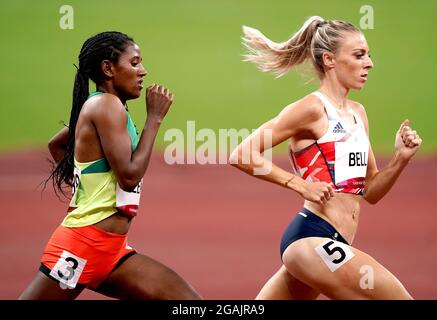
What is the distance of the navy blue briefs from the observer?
391 centimetres

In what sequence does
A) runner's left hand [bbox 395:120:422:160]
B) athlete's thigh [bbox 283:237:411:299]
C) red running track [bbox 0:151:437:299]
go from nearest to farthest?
athlete's thigh [bbox 283:237:411:299]
runner's left hand [bbox 395:120:422:160]
red running track [bbox 0:151:437:299]

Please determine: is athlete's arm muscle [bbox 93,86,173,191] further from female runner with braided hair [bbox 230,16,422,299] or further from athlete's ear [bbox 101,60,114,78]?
female runner with braided hair [bbox 230,16,422,299]

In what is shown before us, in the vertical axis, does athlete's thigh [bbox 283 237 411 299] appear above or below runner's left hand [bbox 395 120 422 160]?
below

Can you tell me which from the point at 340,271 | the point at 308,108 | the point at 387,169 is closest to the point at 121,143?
the point at 308,108

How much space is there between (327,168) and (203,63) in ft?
24.6

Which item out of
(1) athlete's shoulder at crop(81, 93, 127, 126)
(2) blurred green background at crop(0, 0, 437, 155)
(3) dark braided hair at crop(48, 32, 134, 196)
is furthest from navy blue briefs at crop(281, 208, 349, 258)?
(2) blurred green background at crop(0, 0, 437, 155)

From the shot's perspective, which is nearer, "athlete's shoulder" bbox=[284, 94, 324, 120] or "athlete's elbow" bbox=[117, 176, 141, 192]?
"athlete's elbow" bbox=[117, 176, 141, 192]

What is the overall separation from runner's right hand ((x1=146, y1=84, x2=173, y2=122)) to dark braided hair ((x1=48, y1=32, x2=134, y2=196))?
0.25 m

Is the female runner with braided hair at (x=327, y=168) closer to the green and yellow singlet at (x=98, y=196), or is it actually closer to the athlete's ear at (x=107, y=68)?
the green and yellow singlet at (x=98, y=196)

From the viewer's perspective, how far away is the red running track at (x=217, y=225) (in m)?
7.02

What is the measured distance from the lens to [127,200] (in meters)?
3.80

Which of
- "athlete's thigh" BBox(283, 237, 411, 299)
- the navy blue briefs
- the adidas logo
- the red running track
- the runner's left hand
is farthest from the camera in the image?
the red running track

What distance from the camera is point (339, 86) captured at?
4.21m

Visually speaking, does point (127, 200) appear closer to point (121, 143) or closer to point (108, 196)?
point (108, 196)
